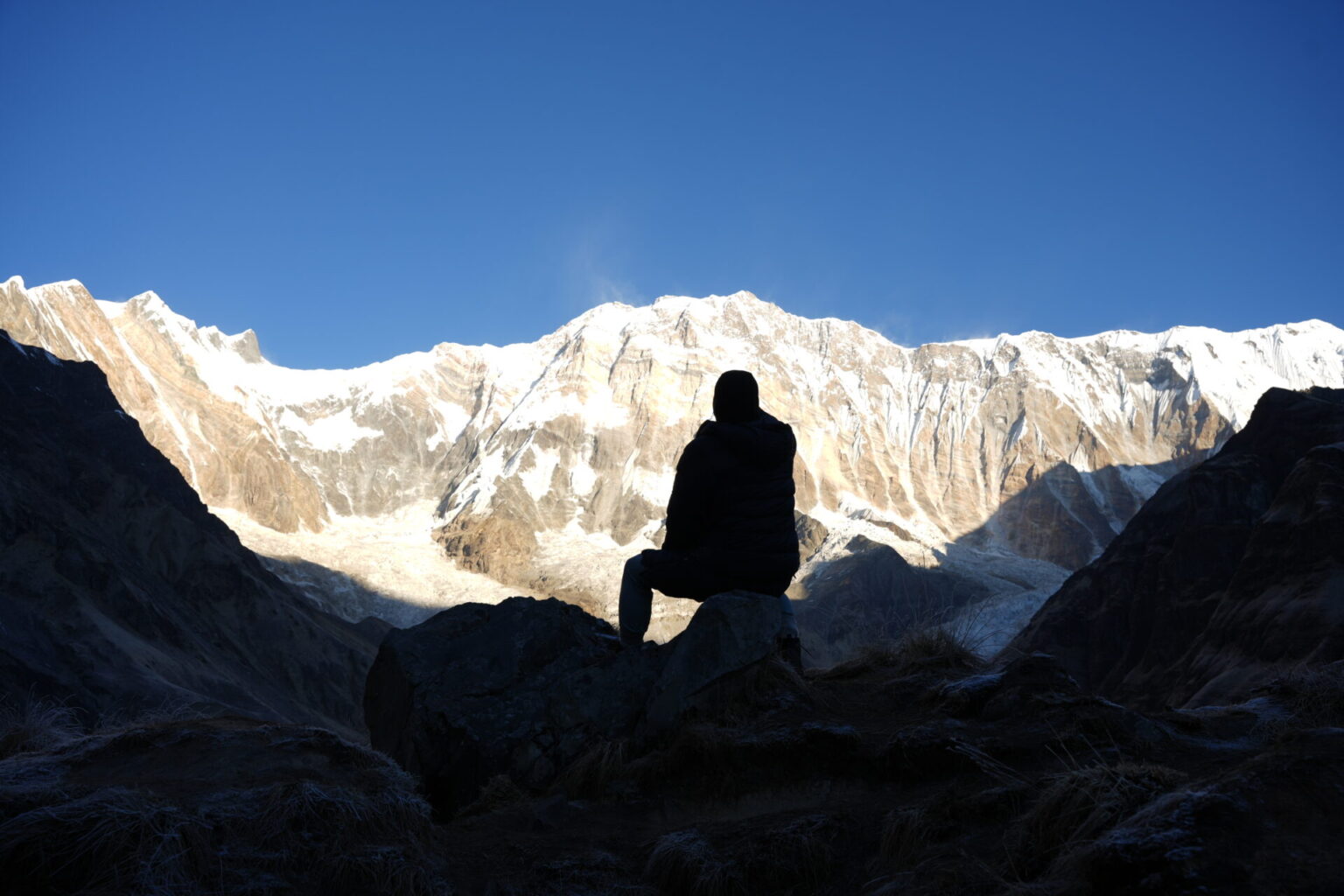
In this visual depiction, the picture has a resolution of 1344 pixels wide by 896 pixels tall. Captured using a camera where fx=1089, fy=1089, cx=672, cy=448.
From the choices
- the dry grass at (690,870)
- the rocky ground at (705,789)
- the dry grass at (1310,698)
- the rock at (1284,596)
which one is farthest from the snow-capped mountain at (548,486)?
the dry grass at (690,870)

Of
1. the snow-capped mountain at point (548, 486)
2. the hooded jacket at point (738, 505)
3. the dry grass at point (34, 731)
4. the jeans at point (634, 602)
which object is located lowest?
the dry grass at point (34, 731)

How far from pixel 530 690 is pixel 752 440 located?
9.69ft

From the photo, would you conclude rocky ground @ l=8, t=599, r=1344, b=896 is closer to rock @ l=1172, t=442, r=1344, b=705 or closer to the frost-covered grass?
the frost-covered grass

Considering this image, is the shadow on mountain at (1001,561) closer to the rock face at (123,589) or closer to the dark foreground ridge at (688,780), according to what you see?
the rock face at (123,589)

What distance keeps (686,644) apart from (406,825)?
3.22 metres

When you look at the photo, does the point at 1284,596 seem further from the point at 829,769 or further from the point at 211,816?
the point at 211,816

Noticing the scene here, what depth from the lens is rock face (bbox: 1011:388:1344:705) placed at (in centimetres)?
4702

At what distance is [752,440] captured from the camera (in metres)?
9.88

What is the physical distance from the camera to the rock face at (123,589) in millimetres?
52656

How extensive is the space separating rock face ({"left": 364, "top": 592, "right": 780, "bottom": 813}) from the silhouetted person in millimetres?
467

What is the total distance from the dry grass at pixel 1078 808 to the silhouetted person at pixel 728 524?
4188 millimetres

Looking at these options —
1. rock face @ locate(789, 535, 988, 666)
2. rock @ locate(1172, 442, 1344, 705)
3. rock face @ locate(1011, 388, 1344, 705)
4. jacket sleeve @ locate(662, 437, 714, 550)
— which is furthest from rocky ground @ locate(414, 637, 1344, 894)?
rock face @ locate(789, 535, 988, 666)

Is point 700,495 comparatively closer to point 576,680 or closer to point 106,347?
point 576,680

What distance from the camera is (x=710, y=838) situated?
21.7 feet
